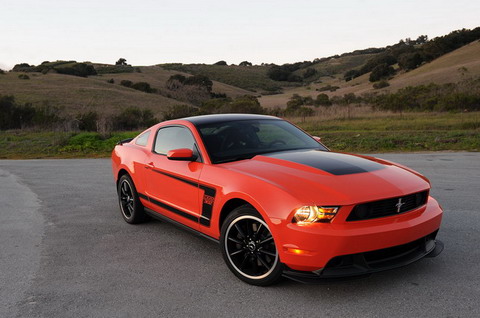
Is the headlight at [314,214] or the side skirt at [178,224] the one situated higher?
the headlight at [314,214]

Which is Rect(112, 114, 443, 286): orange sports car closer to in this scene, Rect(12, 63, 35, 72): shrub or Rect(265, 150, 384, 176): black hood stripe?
Rect(265, 150, 384, 176): black hood stripe

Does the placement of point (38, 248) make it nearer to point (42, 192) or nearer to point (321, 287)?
point (321, 287)

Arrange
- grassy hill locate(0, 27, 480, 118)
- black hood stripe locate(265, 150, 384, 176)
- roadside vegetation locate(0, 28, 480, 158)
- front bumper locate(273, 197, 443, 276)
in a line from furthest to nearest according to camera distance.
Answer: grassy hill locate(0, 27, 480, 118), roadside vegetation locate(0, 28, 480, 158), black hood stripe locate(265, 150, 384, 176), front bumper locate(273, 197, 443, 276)

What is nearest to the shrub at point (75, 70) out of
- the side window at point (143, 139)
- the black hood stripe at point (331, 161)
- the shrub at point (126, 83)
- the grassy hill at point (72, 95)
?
the shrub at point (126, 83)

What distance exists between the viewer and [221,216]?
4.42 metres

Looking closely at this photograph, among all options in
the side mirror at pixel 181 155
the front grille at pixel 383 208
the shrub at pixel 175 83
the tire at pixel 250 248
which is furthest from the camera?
the shrub at pixel 175 83

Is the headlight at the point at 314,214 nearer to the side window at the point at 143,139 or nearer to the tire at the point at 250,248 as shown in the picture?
the tire at the point at 250,248

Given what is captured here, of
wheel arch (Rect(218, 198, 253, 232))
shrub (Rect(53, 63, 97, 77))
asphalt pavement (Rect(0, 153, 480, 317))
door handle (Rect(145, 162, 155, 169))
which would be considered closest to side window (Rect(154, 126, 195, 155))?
door handle (Rect(145, 162, 155, 169))

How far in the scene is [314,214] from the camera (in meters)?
3.62

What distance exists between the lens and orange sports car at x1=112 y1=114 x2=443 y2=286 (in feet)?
11.8

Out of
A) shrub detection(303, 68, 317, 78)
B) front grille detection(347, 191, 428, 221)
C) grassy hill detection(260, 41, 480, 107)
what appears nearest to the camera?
front grille detection(347, 191, 428, 221)

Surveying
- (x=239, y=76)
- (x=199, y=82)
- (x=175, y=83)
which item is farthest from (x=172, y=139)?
(x=239, y=76)

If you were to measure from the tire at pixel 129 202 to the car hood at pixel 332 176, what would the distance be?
2.12 m

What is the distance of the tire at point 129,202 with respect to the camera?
6.20 metres
